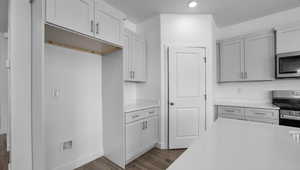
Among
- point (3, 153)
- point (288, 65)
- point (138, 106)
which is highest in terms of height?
point (288, 65)

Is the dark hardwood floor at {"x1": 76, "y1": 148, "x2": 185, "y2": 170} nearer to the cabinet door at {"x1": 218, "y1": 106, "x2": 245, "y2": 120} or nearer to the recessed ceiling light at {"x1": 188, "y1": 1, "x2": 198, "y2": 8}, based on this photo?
the cabinet door at {"x1": 218, "y1": 106, "x2": 245, "y2": 120}

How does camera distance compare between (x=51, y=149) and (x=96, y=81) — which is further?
(x=96, y=81)

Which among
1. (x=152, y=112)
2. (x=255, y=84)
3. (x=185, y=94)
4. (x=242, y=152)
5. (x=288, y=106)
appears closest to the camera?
(x=242, y=152)

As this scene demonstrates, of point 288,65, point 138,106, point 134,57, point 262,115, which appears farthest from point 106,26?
point 288,65

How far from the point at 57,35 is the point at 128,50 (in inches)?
43.7

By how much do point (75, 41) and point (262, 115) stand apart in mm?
3298

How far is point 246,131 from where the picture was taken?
108 centimetres

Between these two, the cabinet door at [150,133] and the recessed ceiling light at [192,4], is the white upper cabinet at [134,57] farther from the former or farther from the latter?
the recessed ceiling light at [192,4]

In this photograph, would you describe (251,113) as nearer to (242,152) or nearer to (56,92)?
(242,152)

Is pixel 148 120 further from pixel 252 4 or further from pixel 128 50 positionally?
pixel 252 4

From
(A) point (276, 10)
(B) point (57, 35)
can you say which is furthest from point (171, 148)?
(A) point (276, 10)

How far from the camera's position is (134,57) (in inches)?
102

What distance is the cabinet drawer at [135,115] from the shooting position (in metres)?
2.08

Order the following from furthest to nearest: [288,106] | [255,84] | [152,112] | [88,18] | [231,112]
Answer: [255,84]
[231,112]
[152,112]
[288,106]
[88,18]
